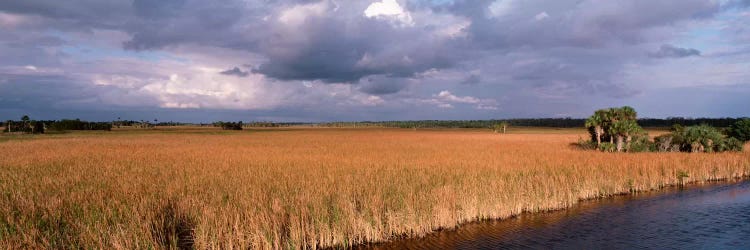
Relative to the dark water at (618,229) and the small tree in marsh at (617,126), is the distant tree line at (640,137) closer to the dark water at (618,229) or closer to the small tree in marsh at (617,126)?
the small tree in marsh at (617,126)

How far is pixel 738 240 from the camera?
456 inches

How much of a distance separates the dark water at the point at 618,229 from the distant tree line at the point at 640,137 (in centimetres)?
1971

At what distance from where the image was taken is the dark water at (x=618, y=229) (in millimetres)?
11289

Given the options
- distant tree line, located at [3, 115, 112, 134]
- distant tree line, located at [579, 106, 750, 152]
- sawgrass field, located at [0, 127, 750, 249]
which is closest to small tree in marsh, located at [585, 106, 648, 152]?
distant tree line, located at [579, 106, 750, 152]

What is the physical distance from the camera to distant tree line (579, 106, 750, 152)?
3419 cm

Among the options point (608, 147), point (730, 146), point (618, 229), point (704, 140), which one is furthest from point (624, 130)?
point (618, 229)

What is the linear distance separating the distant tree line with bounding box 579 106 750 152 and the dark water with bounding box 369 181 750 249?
19.7 metres

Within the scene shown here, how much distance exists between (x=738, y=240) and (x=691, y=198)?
6901 millimetres

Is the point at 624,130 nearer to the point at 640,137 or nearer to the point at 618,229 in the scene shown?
the point at 640,137

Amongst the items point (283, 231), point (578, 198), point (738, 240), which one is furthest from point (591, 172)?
point (283, 231)

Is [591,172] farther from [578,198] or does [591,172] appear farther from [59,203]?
[59,203]

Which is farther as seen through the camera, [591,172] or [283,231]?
[591,172]

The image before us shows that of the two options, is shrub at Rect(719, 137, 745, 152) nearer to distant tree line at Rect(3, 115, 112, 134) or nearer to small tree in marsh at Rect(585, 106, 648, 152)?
small tree in marsh at Rect(585, 106, 648, 152)

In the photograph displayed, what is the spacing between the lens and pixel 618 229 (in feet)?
42.1
